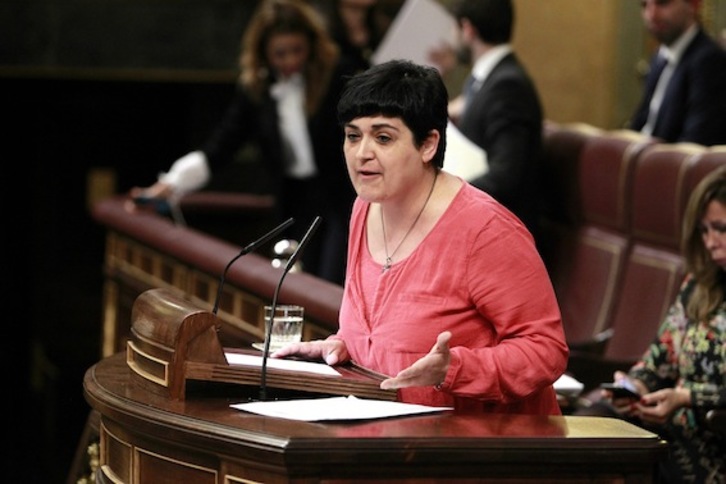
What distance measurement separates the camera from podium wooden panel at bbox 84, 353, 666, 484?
250cm

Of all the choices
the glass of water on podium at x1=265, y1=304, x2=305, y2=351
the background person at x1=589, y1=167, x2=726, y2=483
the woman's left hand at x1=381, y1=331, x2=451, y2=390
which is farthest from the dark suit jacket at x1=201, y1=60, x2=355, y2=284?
the woman's left hand at x1=381, y1=331, x2=451, y2=390

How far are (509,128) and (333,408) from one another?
8.13ft

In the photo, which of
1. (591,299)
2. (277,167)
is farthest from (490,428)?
(277,167)

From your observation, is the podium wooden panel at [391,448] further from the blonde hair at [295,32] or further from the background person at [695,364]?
the blonde hair at [295,32]

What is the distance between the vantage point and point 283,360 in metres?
3.02

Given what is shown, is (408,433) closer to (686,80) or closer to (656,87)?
(686,80)

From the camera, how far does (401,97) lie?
2904 mm

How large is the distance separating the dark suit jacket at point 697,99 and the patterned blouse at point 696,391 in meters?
1.52

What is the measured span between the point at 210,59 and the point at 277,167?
2.63 meters

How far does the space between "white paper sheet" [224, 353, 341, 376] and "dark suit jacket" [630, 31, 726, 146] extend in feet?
9.43

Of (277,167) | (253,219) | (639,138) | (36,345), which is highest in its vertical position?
(639,138)

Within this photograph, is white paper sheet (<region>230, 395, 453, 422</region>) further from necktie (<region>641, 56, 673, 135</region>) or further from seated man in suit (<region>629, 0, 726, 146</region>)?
necktie (<region>641, 56, 673, 135</region>)

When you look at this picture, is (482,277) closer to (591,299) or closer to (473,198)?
(473,198)

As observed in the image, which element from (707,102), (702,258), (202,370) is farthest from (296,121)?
(202,370)
